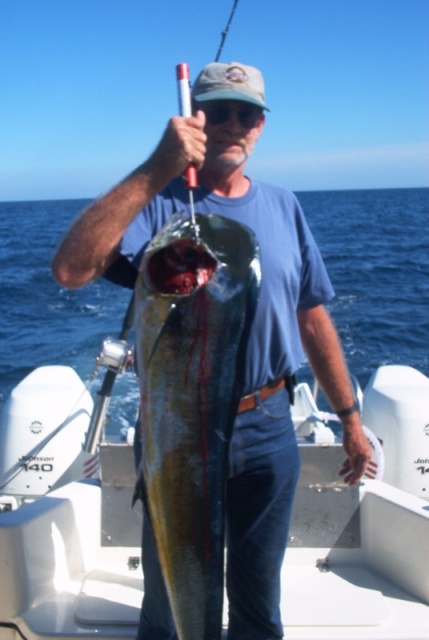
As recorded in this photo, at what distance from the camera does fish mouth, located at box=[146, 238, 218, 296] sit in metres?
1.63

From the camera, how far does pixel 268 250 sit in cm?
225

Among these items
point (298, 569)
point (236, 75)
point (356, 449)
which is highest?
point (236, 75)

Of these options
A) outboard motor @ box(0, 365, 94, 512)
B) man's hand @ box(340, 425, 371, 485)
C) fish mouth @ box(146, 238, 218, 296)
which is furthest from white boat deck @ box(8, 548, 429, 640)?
fish mouth @ box(146, 238, 218, 296)

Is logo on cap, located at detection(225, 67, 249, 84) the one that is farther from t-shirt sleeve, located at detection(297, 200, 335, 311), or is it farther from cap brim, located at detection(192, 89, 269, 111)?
t-shirt sleeve, located at detection(297, 200, 335, 311)

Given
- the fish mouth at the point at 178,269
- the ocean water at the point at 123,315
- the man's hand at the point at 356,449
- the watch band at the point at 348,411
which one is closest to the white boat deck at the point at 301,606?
the man's hand at the point at 356,449

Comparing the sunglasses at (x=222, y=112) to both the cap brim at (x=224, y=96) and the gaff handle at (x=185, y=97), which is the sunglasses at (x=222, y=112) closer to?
the cap brim at (x=224, y=96)

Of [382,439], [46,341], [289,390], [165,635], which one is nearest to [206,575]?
[165,635]

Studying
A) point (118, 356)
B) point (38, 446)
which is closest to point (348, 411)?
point (118, 356)

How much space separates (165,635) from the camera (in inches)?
92.9

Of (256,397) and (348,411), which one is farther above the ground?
(256,397)

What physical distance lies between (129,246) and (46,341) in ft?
35.2

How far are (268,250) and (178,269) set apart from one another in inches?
26.3

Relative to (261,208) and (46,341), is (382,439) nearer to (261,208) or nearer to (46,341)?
(261,208)

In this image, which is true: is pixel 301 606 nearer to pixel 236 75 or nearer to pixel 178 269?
pixel 178 269
